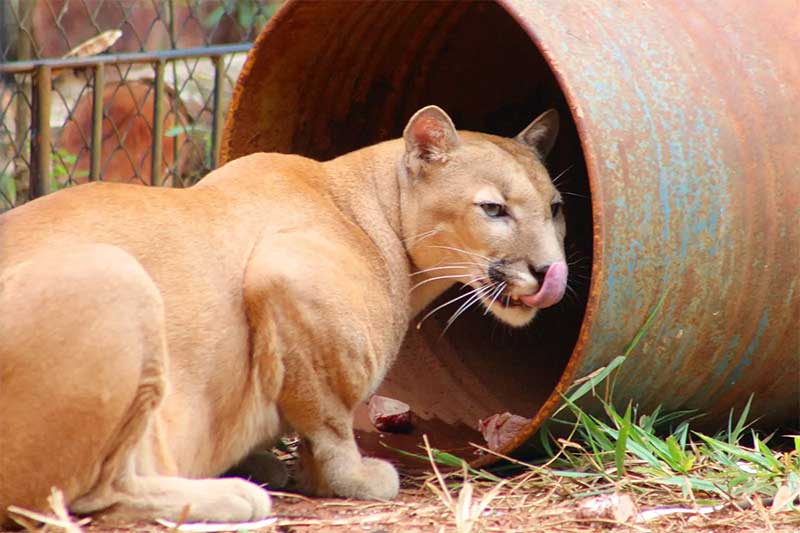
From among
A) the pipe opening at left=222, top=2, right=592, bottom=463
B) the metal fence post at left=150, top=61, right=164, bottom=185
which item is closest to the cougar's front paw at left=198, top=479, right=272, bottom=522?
the pipe opening at left=222, top=2, right=592, bottom=463

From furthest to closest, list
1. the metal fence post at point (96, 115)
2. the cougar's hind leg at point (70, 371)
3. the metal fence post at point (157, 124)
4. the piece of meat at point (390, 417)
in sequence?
the metal fence post at point (157, 124) → the metal fence post at point (96, 115) → the piece of meat at point (390, 417) → the cougar's hind leg at point (70, 371)

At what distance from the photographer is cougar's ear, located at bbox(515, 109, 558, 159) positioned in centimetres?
413

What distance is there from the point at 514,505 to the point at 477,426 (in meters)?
→ 0.91

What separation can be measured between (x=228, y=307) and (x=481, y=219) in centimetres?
82

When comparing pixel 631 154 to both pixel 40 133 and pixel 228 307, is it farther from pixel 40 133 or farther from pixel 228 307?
pixel 40 133

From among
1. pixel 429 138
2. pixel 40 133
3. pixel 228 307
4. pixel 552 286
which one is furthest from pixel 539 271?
pixel 40 133

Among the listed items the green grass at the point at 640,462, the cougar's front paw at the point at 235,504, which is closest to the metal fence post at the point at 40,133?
the green grass at the point at 640,462

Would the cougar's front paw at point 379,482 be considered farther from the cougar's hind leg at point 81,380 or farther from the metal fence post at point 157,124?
the metal fence post at point 157,124

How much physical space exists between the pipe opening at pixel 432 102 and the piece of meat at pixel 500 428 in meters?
0.07

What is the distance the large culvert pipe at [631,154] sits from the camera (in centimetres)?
349

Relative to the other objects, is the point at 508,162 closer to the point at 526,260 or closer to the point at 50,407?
the point at 526,260

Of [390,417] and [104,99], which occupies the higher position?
[104,99]

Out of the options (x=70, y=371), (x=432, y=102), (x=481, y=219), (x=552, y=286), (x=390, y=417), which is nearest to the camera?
(x=70, y=371)

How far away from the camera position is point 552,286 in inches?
142
